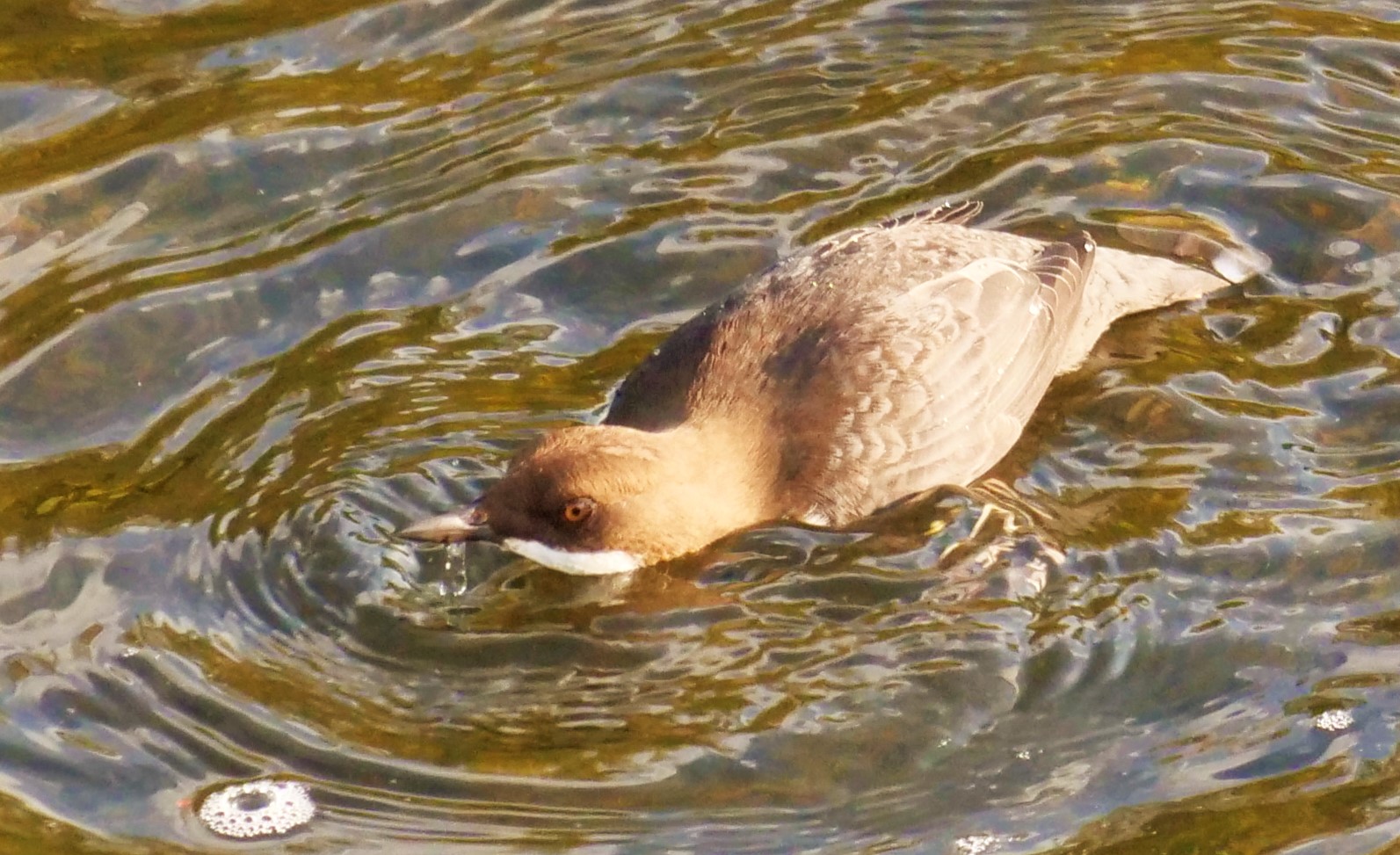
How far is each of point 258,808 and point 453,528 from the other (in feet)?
4.49

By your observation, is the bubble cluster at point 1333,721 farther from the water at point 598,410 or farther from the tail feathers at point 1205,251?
the tail feathers at point 1205,251

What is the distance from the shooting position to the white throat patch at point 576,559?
7.33 meters

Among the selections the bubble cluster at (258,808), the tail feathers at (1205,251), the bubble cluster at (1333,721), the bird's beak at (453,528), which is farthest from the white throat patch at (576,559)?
the tail feathers at (1205,251)

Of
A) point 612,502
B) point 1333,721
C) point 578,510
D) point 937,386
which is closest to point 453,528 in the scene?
point 578,510

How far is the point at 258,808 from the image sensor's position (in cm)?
618

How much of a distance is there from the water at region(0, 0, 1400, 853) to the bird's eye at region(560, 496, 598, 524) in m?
0.33

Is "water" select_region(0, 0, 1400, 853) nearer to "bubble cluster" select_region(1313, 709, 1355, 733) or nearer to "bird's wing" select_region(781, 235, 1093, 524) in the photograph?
"bubble cluster" select_region(1313, 709, 1355, 733)

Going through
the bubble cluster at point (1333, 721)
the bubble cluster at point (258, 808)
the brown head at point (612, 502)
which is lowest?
the bubble cluster at point (1333, 721)

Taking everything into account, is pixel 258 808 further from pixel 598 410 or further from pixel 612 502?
pixel 598 410

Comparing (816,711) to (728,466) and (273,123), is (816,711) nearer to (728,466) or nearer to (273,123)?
(728,466)

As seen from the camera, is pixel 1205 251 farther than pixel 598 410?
Yes

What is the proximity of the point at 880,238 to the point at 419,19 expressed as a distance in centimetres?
341

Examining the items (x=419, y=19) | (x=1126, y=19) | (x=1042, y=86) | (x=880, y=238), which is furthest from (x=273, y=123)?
(x=1126, y=19)

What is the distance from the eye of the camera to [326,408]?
26.7 ft
